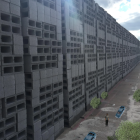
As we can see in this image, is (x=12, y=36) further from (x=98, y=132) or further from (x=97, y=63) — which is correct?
(x=97, y=63)

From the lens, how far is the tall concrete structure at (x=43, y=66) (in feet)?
45.7

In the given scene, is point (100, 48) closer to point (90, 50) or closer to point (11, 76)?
point (90, 50)

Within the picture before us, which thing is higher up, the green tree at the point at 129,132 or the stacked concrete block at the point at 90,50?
the stacked concrete block at the point at 90,50

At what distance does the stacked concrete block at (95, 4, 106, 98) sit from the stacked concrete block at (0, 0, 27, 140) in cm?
2387

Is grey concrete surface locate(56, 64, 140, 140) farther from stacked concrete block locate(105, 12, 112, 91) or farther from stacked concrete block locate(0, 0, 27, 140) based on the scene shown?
stacked concrete block locate(105, 12, 112, 91)

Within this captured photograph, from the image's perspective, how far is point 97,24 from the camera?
3578 cm

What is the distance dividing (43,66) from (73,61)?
7.84 meters

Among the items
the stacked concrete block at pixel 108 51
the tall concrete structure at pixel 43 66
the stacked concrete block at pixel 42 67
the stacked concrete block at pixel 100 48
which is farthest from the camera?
the stacked concrete block at pixel 108 51

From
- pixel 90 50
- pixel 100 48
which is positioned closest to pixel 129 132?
pixel 90 50

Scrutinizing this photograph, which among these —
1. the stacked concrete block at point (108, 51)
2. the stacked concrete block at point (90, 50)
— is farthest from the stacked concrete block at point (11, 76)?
the stacked concrete block at point (108, 51)

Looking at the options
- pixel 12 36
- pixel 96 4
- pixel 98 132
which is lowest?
pixel 98 132

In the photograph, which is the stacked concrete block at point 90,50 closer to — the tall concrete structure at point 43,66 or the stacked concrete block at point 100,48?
the tall concrete structure at point 43,66

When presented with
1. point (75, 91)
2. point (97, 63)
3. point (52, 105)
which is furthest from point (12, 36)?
point (97, 63)

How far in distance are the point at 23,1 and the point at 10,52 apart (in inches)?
228
